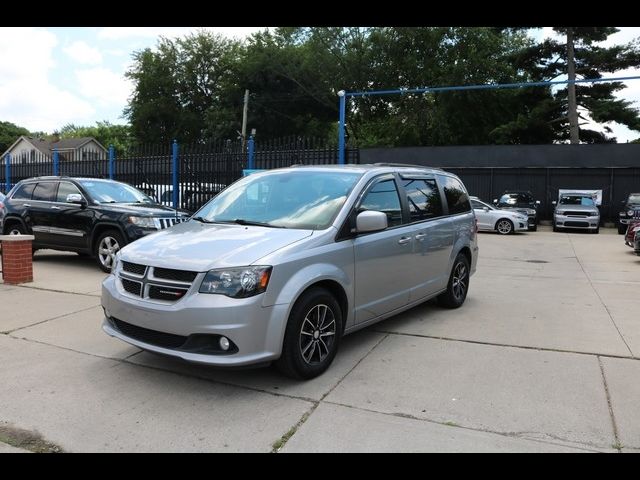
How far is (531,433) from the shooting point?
3.45 m

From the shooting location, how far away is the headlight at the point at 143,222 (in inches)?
346

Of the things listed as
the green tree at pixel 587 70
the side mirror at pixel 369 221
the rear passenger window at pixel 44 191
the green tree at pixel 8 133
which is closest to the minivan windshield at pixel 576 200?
the green tree at pixel 587 70

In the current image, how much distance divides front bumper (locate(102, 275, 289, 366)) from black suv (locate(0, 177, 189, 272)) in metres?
5.04

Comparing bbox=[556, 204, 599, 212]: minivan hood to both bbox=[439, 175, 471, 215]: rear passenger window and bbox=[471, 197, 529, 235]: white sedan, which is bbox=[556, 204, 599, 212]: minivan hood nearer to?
bbox=[471, 197, 529, 235]: white sedan

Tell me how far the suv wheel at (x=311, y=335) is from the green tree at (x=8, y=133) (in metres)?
99.5

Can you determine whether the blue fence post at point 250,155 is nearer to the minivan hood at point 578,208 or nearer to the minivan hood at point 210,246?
the minivan hood at point 210,246

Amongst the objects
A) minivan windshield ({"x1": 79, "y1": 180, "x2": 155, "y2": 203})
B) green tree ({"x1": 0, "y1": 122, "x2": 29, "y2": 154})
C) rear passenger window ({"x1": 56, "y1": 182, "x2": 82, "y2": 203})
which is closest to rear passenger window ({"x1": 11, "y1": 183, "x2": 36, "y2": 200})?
rear passenger window ({"x1": 56, "y1": 182, "x2": 82, "y2": 203})

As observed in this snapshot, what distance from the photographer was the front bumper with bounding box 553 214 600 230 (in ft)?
68.0

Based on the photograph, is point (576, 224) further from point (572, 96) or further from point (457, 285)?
point (457, 285)

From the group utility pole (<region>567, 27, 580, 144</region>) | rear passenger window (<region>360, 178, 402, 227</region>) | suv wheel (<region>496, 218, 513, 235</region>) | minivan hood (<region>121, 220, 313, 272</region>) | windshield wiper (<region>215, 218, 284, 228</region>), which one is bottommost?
suv wheel (<region>496, 218, 513, 235</region>)

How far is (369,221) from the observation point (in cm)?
463

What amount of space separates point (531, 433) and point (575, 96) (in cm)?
3379

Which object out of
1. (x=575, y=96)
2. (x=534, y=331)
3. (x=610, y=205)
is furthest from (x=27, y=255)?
(x=575, y=96)
